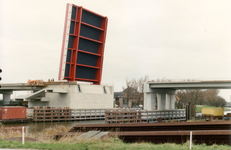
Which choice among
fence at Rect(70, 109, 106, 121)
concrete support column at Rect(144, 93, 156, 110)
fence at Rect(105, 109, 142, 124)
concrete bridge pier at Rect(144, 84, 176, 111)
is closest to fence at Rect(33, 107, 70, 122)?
fence at Rect(70, 109, 106, 121)

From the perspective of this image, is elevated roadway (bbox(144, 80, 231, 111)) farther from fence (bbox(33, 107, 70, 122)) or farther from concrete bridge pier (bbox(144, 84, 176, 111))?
fence (bbox(33, 107, 70, 122))

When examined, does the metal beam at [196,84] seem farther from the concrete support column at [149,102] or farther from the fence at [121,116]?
the fence at [121,116]

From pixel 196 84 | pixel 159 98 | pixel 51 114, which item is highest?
pixel 196 84

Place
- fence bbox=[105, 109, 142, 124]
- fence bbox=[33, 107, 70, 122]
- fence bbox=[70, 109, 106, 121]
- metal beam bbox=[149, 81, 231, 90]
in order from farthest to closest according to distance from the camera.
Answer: fence bbox=[70, 109, 106, 121], fence bbox=[33, 107, 70, 122], metal beam bbox=[149, 81, 231, 90], fence bbox=[105, 109, 142, 124]

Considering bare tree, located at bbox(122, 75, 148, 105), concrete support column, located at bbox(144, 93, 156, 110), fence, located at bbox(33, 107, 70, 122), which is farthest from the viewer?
bare tree, located at bbox(122, 75, 148, 105)

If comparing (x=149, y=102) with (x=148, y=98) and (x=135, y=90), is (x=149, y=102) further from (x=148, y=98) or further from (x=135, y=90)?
(x=135, y=90)

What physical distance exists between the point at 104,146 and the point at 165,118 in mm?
32151

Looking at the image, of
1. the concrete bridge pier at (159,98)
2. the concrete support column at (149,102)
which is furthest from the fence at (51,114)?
the concrete bridge pier at (159,98)

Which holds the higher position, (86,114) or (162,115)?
(162,115)

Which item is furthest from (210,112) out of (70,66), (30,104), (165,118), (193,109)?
(30,104)

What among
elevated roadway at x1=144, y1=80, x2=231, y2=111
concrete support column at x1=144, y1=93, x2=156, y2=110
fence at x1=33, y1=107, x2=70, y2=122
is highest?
elevated roadway at x1=144, y1=80, x2=231, y2=111

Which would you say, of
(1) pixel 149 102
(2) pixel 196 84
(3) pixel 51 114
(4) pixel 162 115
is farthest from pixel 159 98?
(3) pixel 51 114

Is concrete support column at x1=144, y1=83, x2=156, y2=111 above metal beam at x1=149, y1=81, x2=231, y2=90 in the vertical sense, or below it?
below

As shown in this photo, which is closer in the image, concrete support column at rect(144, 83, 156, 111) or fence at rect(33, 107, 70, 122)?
fence at rect(33, 107, 70, 122)
